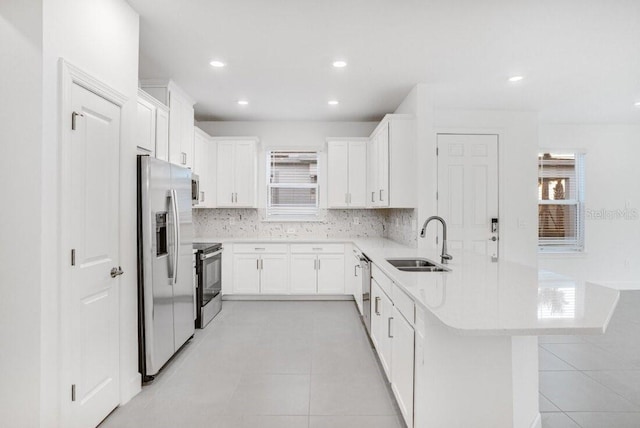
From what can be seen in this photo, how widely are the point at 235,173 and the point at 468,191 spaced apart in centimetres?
333

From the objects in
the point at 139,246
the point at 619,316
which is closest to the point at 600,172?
the point at 619,316

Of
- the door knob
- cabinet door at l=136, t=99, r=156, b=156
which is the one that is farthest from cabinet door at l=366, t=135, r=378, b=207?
the door knob

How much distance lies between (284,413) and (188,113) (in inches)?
139

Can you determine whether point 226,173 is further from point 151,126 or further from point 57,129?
point 57,129

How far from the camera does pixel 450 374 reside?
5.42 ft

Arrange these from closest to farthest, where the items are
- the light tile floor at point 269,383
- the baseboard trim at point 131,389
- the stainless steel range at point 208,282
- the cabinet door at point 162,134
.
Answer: the light tile floor at point 269,383 → the baseboard trim at point 131,389 → the cabinet door at point 162,134 → the stainless steel range at point 208,282

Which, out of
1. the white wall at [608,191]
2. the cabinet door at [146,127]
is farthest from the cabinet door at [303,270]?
the white wall at [608,191]

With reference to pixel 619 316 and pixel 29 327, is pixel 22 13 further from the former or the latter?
pixel 619 316

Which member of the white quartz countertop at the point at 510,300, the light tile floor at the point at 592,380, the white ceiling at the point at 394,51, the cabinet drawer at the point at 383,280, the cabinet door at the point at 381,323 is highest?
the white ceiling at the point at 394,51

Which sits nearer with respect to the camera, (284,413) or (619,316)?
(284,413)

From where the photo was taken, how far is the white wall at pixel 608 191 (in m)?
5.82

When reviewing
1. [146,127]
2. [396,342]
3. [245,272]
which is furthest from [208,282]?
[396,342]

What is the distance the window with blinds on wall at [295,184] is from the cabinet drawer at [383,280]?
8.39 ft

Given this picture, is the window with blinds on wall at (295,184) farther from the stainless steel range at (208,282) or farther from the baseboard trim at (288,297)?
the stainless steel range at (208,282)
